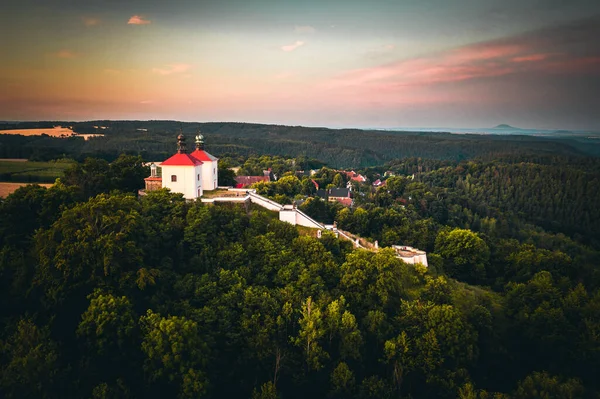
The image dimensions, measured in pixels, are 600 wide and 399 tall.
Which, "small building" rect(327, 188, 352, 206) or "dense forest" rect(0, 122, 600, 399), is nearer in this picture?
"dense forest" rect(0, 122, 600, 399)

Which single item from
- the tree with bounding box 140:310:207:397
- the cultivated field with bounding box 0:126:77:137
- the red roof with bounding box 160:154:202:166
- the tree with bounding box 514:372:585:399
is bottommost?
the tree with bounding box 514:372:585:399

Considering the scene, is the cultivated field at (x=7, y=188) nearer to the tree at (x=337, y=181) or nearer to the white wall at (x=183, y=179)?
the white wall at (x=183, y=179)

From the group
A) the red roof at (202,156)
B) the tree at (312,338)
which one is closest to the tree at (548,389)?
the tree at (312,338)

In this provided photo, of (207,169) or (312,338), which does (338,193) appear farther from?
(312,338)

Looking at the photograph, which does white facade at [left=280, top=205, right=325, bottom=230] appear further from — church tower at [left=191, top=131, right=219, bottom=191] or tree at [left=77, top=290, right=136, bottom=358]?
tree at [left=77, top=290, right=136, bottom=358]

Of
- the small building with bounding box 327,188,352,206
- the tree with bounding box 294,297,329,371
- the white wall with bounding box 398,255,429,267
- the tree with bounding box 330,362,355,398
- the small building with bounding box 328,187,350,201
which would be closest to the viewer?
the tree with bounding box 330,362,355,398

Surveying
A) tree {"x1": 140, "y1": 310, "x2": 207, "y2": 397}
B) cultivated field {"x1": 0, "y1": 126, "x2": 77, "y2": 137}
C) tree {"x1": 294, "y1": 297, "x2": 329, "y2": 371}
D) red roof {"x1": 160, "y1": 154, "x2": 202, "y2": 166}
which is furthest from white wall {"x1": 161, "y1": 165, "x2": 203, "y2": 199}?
cultivated field {"x1": 0, "y1": 126, "x2": 77, "y2": 137}

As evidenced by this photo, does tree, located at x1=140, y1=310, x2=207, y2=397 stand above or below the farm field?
below

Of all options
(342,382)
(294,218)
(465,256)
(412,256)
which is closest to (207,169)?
(294,218)

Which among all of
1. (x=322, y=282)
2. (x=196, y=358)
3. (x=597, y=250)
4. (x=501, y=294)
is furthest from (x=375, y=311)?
(x=597, y=250)
